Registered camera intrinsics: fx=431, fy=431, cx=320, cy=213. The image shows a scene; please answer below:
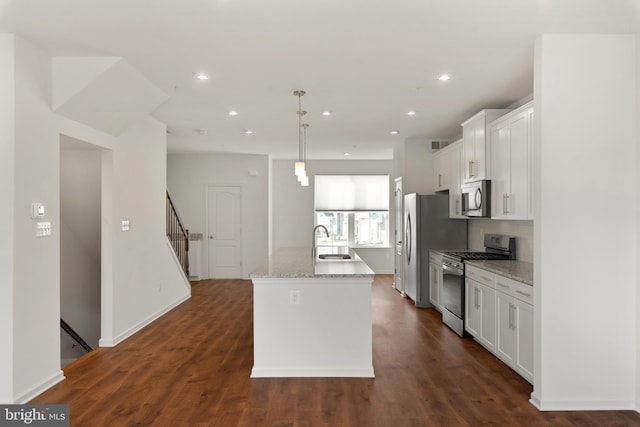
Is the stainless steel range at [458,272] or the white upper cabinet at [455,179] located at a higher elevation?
the white upper cabinet at [455,179]

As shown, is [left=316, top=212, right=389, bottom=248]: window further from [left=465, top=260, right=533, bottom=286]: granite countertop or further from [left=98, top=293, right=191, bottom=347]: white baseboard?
[left=465, top=260, right=533, bottom=286]: granite countertop

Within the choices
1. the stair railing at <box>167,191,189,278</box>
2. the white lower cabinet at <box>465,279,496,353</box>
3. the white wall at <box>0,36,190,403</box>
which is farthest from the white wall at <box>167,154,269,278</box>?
the white lower cabinet at <box>465,279,496,353</box>

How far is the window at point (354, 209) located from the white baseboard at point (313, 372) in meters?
6.38

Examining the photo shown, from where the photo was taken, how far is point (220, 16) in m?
2.84

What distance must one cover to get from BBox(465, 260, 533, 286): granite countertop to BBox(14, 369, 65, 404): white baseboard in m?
3.96

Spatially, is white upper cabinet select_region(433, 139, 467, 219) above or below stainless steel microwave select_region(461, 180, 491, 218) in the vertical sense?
above

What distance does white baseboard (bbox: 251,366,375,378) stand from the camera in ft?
12.3

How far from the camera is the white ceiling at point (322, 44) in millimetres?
2750

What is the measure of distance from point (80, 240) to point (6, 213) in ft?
8.93

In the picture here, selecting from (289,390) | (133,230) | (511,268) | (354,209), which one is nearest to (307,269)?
(289,390)

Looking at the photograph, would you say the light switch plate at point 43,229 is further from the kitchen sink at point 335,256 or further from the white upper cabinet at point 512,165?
the white upper cabinet at point 512,165

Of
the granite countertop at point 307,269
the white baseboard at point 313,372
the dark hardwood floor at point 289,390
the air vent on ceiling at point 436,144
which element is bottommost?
the dark hardwood floor at point 289,390

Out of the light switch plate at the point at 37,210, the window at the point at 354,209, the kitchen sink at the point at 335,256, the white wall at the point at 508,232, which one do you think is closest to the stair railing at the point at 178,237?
the window at the point at 354,209

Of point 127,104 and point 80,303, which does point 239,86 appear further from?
point 80,303
